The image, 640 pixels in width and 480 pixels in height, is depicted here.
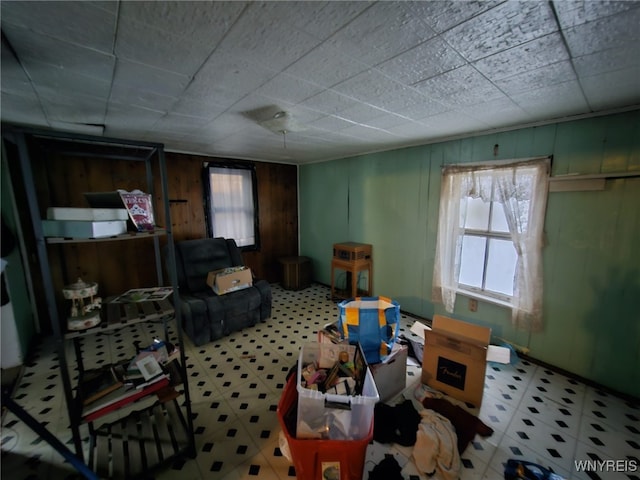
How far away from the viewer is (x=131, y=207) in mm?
1383

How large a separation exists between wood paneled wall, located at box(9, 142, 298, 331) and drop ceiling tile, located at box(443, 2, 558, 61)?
3.42 m

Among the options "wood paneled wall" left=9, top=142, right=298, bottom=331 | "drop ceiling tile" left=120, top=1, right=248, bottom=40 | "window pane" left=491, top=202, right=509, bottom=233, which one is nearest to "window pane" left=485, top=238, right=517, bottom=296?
"window pane" left=491, top=202, right=509, bottom=233

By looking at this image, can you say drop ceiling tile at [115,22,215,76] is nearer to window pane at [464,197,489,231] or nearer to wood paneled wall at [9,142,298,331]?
wood paneled wall at [9,142,298,331]

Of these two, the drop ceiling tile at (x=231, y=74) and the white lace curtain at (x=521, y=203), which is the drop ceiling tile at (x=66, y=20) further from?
the white lace curtain at (x=521, y=203)

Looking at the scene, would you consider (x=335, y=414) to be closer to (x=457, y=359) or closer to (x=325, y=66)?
(x=457, y=359)

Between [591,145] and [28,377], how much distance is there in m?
5.32

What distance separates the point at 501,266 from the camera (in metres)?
2.76

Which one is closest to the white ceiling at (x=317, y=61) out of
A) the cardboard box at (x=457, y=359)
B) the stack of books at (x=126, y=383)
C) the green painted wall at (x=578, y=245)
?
the green painted wall at (x=578, y=245)

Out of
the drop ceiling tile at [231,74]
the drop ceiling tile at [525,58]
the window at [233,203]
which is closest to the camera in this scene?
the drop ceiling tile at [525,58]

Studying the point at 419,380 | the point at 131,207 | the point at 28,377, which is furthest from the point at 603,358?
the point at 28,377

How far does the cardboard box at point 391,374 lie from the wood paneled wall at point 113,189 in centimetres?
313

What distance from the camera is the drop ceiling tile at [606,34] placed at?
0.98 metres

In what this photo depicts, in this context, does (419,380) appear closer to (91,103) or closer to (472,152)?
(472,152)

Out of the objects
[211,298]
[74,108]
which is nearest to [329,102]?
[74,108]
